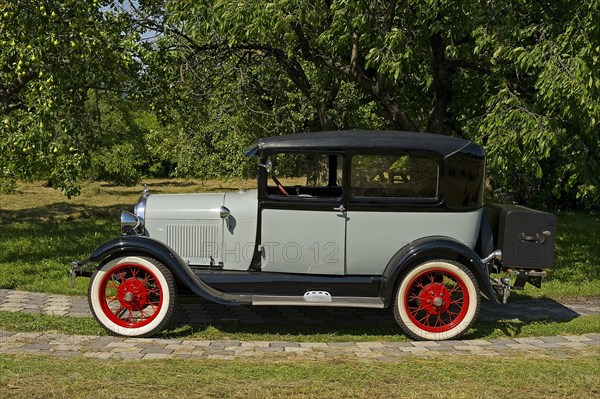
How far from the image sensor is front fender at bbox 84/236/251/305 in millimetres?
6363

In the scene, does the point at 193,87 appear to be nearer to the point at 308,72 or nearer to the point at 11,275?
the point at 308,72

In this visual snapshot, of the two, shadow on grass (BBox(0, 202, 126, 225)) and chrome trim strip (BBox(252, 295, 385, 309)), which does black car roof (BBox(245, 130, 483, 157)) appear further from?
shadow on grass (BBox(0, 202, 126, 225))

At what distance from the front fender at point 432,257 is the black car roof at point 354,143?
87 cm

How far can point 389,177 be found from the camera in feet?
21.8

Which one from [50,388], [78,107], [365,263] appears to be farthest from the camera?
[78,107]

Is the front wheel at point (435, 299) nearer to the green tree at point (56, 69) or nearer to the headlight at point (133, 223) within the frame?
the headlight at point (133, 223)

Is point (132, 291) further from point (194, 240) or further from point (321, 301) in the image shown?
point (321, 301)

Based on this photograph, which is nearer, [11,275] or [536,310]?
[536,310]

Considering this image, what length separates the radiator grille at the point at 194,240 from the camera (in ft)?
22.2

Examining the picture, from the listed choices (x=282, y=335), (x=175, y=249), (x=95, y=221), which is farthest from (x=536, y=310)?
(x=95, y=221)

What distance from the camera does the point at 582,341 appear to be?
6680mm

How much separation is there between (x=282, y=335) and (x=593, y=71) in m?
4.82

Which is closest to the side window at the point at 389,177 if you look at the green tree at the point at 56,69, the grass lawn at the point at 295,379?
the grass lawn at the point at 295,379

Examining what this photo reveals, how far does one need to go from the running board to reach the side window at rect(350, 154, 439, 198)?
0.99 m
